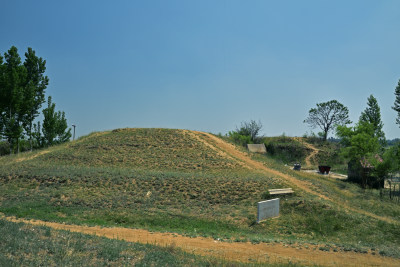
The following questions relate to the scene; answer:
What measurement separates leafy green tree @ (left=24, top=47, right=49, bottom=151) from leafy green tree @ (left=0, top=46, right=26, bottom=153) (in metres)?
1.34

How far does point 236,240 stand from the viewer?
11.2 metres

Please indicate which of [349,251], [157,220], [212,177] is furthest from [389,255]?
[212,177]

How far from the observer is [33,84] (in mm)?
35938

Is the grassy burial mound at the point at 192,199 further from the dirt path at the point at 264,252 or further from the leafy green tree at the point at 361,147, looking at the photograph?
the leafy green tree at the point at 361,147

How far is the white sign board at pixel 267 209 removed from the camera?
14664 millimetres

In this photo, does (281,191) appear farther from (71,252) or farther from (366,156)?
(71,252)

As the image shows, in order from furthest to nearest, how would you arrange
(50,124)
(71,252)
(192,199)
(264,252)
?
(50,124), (192,199), (264,252), (71,252)

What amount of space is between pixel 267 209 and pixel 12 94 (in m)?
29.6

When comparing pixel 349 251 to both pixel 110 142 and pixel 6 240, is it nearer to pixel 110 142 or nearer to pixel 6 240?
pixel 6 240

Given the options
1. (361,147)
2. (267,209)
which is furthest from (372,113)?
(267,209)

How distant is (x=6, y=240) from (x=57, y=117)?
1722 inches

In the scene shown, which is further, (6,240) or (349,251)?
(349,251)

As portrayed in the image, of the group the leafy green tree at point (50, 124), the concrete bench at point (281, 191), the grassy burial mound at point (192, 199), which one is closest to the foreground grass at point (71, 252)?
the grassy burial mound at point (192, 199)

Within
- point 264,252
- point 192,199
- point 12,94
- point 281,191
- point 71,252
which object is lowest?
point 264,252
